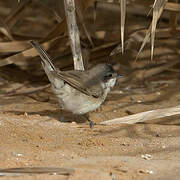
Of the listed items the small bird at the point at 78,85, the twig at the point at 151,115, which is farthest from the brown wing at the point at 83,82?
the twig at the point at 151,115

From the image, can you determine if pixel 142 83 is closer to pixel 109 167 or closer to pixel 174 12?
pixel 174 12

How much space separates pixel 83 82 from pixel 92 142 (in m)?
1.38

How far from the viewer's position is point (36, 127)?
206 inches

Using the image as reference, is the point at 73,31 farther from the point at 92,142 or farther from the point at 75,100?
the point at 92,142

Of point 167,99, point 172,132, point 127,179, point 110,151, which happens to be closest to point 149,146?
point 110,151

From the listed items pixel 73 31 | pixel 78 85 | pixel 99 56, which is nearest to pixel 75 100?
pixel 78 85

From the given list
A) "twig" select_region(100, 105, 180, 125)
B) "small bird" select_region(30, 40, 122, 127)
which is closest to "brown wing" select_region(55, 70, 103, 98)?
"small bird" select_region(30, 40, 122, 127)

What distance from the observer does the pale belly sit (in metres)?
5.73

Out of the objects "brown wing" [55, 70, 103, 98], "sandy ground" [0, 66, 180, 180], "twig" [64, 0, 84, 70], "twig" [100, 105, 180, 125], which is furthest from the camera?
"twig" [64, 0, 84, 70]

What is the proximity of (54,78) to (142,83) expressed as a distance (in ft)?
8.27

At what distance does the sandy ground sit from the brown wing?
414 mm

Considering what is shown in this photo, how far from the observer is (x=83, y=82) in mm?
5910

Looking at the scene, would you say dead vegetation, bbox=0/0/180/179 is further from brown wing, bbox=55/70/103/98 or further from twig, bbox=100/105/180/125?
twig, bbox=100/105/180/125

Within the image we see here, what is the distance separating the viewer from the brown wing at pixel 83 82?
5570mm
